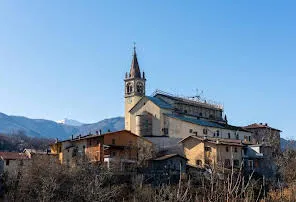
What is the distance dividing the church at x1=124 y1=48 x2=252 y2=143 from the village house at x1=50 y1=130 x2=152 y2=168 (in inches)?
247

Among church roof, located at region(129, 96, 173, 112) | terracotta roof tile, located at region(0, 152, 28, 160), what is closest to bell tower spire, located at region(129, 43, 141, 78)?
church roof, located at region(129, 96, 173, 112)

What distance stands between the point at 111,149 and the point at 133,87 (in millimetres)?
19968

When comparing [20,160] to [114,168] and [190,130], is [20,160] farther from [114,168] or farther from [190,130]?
[190,130]

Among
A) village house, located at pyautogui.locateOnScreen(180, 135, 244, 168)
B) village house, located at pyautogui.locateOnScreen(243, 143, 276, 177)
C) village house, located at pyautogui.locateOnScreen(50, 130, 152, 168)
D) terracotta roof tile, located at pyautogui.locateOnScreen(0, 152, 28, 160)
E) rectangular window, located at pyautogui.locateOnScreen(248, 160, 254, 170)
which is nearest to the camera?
village house, located at pyautogui.locateOnScreen(50, 130, 152, 168)

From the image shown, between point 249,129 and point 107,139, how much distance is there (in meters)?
29.6

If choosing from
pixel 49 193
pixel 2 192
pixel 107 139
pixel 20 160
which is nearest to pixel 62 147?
pixel 20 160

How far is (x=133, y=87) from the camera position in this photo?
227 ft

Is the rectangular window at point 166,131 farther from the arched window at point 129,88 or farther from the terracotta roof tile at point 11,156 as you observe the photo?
the terracotta roof tile at point 11,156

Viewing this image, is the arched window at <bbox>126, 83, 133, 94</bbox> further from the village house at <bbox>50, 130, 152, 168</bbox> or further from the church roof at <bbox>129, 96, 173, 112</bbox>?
the village house at <bbox>50, 130, 152, 168</bbox>

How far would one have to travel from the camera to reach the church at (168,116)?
2354 inches

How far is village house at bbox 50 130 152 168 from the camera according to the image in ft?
164

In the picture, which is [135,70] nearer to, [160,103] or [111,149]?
[160,103]

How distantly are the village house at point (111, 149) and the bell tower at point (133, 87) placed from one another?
12.4 m

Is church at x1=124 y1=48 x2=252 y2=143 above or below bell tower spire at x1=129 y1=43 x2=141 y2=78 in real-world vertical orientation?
below
